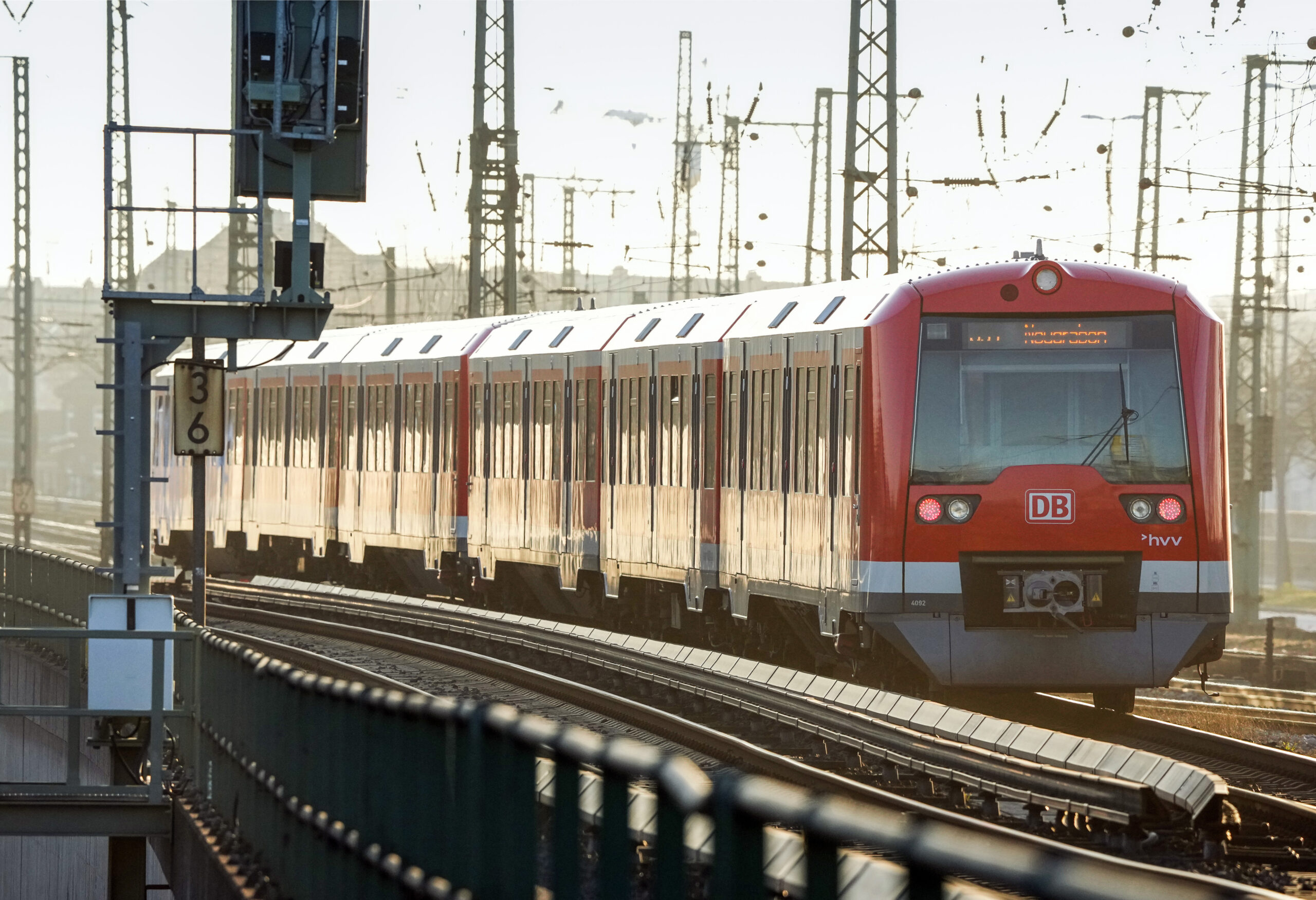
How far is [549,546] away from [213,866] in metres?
14.4

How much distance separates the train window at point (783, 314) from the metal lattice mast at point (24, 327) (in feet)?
103

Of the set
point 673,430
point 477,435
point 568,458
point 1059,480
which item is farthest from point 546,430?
point 1059,480

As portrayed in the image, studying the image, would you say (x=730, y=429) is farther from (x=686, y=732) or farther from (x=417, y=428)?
(x=417, y=428)

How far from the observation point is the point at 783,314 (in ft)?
61.4

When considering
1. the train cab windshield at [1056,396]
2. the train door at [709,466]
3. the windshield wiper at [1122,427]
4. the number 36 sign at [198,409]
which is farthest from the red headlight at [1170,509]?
the number 36 sign at [198,409]

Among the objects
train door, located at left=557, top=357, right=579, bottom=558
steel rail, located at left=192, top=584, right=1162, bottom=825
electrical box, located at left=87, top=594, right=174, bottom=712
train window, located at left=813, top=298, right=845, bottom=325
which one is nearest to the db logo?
steel rail, located at left=192, top=584, right=1162, bottom=825

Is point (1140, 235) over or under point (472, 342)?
over

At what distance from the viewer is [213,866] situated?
11.2 meters

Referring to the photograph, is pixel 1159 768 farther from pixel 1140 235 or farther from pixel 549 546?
pixel 1140 235

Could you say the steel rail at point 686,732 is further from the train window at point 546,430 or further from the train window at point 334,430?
the train window at point 334,430

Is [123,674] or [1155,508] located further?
[1155,508]

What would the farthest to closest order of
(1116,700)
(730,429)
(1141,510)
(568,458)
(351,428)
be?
(351,428), (568,458), (730,429), (1116,700), (1141,510)

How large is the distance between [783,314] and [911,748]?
5.81m

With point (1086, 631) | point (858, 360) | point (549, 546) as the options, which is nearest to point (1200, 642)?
point (1086, 631)
